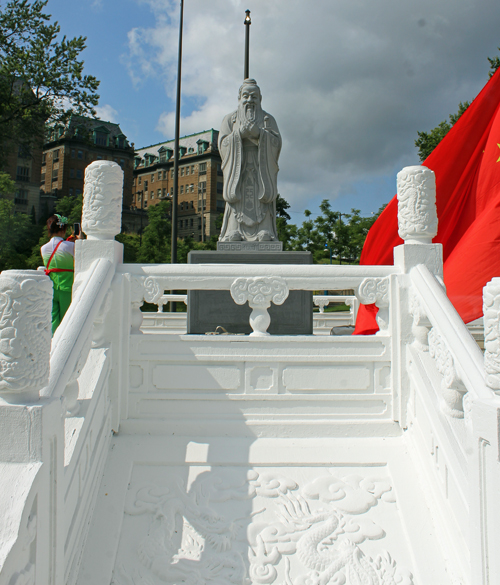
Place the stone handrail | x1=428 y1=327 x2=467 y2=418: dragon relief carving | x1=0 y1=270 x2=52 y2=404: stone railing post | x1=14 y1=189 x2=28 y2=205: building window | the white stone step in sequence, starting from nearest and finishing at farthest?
x1=0 y1=270 x2=52 y2=404: stone railing post
the stone handrail
the white stone step
x1=428 y1=327 x2=467 y2=418: dragon relief carving
x1=14 y1=189 x2=28 y2=205: building window

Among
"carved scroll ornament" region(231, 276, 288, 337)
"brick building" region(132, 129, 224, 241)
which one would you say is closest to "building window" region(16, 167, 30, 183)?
"brick building" region(132, 129, 224, 241)

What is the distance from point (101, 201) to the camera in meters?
3.35

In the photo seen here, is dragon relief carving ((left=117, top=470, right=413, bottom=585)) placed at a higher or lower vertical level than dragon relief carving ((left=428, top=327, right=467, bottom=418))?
lower

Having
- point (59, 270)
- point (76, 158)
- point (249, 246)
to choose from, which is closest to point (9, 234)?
point (249, 246)

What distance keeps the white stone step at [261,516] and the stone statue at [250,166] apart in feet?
14.5

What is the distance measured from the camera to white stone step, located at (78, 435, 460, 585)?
2.30 metres

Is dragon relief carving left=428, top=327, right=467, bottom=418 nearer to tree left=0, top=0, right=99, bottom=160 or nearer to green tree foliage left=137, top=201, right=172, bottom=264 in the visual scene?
tree left=0, top=0, right=99, bottom=160

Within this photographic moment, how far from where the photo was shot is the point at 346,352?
10.8ft

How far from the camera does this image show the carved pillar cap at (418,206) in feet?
11.0

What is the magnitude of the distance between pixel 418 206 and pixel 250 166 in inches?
162

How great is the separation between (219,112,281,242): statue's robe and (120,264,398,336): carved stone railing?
3.61 metres

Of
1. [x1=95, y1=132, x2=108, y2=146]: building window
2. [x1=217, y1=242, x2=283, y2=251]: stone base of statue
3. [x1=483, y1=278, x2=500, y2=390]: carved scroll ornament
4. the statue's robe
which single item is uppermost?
[x1=95, y1=132, x2=108, y2=146]: building window

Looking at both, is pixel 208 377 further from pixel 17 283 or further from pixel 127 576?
pixel 17 283

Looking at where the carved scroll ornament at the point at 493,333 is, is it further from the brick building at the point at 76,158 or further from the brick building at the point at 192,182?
the brick building at the point at 76,158
